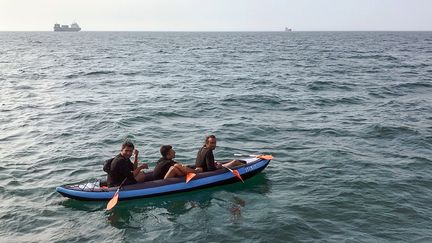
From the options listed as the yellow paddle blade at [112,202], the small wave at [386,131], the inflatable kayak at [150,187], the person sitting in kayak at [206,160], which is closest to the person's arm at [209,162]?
the person sitting in kayak at [206,160]

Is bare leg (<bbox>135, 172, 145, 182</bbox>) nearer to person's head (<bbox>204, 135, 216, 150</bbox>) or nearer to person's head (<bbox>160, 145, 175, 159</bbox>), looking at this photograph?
person's head (<bbox>160, 145, 175, 159</bbox>)

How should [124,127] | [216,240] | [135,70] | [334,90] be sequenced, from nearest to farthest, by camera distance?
[216,240] < [124,127] < [334,90] < [135,70]

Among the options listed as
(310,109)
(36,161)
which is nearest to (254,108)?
(310,109)

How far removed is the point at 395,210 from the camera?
36.4 ft

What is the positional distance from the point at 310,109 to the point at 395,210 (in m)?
12.0

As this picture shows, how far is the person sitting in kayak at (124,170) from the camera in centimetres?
1116

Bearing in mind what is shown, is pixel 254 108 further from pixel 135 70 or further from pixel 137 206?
pixel 135 70

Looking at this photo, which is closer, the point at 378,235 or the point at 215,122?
the point at 378,235

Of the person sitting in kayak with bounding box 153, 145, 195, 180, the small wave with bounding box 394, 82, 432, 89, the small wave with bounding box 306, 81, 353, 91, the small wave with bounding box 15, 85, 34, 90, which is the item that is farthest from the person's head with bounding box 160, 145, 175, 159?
the small wave with bounding box 15, 85, 34, 90

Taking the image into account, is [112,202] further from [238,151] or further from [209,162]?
[238,151]

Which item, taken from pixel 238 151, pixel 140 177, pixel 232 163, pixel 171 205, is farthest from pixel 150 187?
pixel 238 151

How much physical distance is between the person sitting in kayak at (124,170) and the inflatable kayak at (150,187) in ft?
0.62

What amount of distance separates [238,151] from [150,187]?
5042 millimetres

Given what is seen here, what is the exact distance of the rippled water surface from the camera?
10352 millimetres
